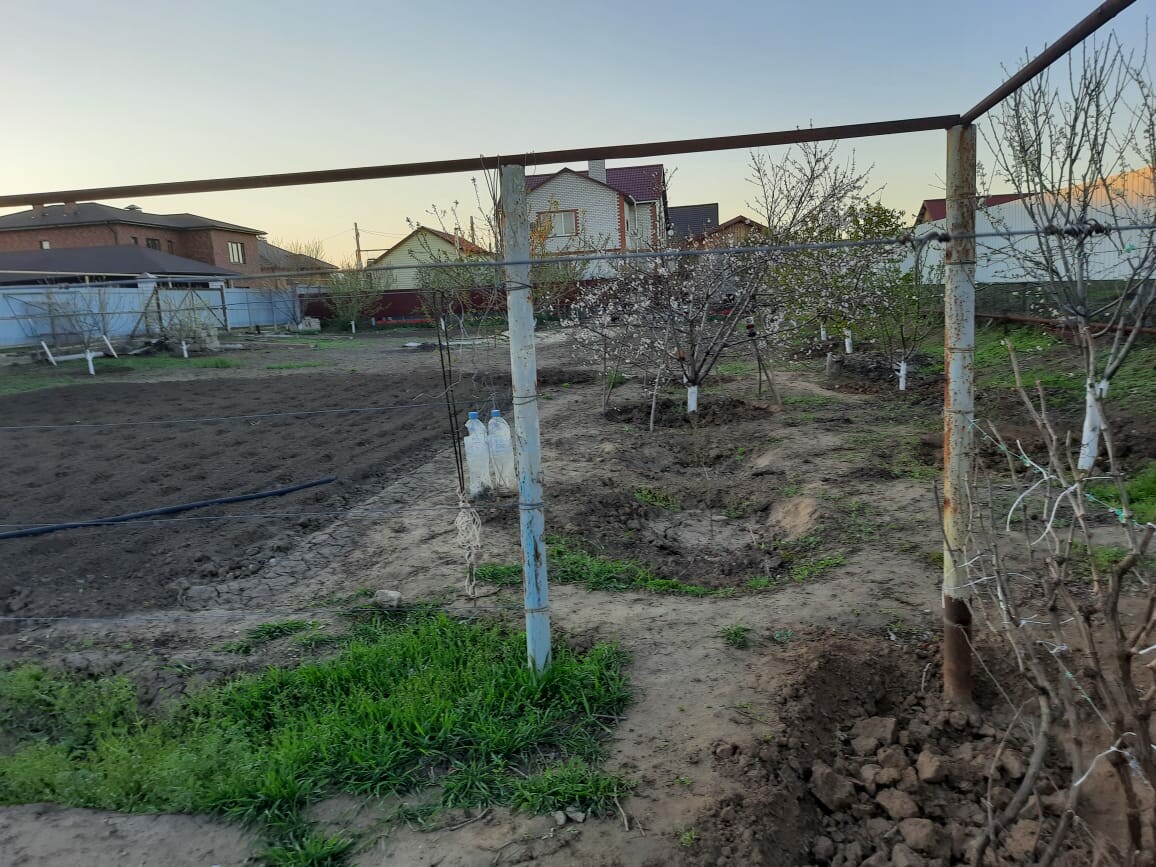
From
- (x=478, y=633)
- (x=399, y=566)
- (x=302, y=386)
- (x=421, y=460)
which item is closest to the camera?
(x=478, y=633)

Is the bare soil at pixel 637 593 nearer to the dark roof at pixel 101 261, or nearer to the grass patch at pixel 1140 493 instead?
the grass patch at pixel 1140 493

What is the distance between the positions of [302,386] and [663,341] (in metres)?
8.28

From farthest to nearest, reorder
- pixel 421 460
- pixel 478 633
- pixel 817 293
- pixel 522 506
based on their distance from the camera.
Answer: pixel 817 293 → pixel 421 460 → pixel 478 633 → pixel 522 506

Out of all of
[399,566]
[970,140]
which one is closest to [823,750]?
[970,140]

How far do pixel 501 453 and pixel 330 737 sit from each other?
376cm

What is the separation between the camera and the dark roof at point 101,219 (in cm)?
3628

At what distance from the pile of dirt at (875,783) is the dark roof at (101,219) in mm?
38510

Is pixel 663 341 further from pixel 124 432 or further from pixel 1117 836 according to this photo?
pixel 1117 836

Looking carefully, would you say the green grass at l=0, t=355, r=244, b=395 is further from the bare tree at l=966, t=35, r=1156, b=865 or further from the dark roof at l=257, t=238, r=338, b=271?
the dark roof at l=257, t=238, r=338, b=271

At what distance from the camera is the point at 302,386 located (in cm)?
1572

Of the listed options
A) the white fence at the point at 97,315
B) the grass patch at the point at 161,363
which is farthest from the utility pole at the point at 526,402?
A: the grass patch at the point at 161,363

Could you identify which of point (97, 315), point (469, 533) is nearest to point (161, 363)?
point (97, 315)

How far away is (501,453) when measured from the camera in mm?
6648

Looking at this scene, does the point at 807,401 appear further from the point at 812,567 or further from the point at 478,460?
the point at 812,567
